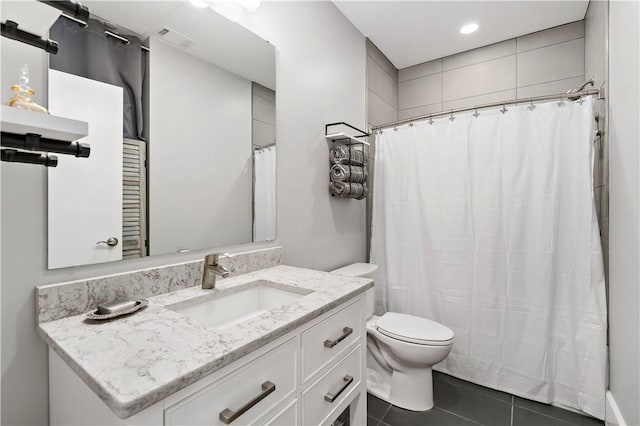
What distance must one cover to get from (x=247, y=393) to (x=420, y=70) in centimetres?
312

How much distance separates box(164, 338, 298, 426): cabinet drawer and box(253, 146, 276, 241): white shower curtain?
0.76 m

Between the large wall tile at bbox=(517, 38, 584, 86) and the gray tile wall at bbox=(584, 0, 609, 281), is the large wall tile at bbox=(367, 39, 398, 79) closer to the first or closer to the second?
the large wall tile at bbox=(517, 38, 584, 86)

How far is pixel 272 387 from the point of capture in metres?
0.83

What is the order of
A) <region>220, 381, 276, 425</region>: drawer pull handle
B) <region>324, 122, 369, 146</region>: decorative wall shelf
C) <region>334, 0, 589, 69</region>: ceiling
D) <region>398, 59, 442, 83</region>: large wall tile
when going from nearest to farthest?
1. <region>220, 381, 276, 425</region>: drawer pull handle
2. <region>324, 122, 369, 146</region>: decorative wall shelf
3. <region>334, 0, 589, 69</region>: ceiling
4. <region>398, 59, 442, 83</region>: large wall tile

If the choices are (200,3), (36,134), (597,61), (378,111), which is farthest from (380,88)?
(36,134)

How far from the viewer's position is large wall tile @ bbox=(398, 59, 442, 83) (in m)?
2.91

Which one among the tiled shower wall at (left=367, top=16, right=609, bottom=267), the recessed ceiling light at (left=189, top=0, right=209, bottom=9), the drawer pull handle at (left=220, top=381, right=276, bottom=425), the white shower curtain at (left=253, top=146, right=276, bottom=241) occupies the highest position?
the tiled shower wall at (left=367, top=16, right=609, bottom=267)

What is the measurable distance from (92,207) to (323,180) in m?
1.34

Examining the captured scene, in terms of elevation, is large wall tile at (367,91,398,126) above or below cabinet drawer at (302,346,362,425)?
above

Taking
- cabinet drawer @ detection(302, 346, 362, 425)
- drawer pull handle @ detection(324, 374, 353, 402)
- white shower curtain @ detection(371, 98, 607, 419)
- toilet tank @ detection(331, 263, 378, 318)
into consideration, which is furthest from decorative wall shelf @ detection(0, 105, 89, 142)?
→ white shower curtain @ detection(371, 98, 607, 419)

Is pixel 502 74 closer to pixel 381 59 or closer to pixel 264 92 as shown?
pixel 381 59

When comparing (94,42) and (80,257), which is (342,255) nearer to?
A: (80,257)

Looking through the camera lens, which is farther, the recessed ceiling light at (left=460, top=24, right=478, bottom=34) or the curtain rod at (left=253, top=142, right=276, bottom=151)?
the recessed ceiling light at (left=460, top=24, right=478, bottom=34)

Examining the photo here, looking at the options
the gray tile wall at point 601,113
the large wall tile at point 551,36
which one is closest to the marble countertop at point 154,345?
the gray tile wall at point 601,113
